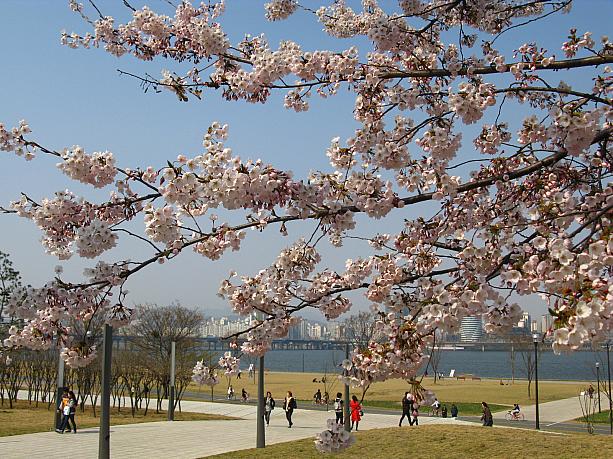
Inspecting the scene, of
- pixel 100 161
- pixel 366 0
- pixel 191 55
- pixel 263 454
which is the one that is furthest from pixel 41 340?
pixel 263 454

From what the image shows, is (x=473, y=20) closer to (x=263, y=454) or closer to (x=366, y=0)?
(x=366, y=0)

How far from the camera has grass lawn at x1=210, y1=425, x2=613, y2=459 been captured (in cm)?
1112

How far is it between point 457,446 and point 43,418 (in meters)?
18.9

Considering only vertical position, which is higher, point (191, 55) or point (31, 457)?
point (191, 55)

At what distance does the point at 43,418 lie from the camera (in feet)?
82.4

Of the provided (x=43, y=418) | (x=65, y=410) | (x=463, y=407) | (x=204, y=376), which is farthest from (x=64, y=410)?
(x=463, y=407)

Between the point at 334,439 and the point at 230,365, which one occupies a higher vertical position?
the point at 230,365

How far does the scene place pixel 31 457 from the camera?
14180 millimetres

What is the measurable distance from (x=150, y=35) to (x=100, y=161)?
1.72 meters

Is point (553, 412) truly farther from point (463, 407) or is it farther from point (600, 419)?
point (463, 407)

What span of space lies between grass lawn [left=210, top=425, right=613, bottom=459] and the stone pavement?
2.83 m

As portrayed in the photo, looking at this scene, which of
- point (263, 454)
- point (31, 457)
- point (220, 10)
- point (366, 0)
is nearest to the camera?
point (220, 10)

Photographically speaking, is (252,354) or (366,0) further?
(366,0)

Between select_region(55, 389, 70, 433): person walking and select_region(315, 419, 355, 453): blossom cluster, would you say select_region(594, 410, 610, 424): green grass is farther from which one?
select_region(315, 419, 355, 453): blossom cluster
